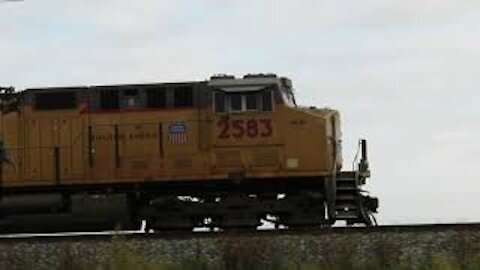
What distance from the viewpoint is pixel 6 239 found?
16000mm

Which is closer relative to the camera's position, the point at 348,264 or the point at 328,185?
the point at 348,264

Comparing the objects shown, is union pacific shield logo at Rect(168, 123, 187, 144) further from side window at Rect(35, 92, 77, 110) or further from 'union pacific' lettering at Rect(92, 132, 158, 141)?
side window at Rect(35, 92, 77, 110)

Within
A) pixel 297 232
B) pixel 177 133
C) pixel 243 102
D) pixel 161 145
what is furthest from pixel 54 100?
pixel 297 232

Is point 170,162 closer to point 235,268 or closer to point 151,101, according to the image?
point 151,101

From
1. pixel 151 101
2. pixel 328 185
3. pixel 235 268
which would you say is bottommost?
pixel 235 268

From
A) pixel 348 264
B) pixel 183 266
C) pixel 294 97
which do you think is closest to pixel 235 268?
pixel 183 266

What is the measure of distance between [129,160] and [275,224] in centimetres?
345

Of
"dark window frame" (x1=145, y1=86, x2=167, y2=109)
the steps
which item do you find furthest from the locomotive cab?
"dark window frame" (x1=145, y1=86, x2=167, y2=109)

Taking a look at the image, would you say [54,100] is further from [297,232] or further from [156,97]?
[297,232]

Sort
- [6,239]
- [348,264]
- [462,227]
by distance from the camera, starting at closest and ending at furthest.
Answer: [348,264] → [462,227] → [6,239]

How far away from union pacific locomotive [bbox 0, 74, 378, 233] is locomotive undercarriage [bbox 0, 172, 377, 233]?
0.02 m

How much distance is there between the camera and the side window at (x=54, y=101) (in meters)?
18.7

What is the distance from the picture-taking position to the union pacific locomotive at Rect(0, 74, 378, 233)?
1788cm

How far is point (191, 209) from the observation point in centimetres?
1791
